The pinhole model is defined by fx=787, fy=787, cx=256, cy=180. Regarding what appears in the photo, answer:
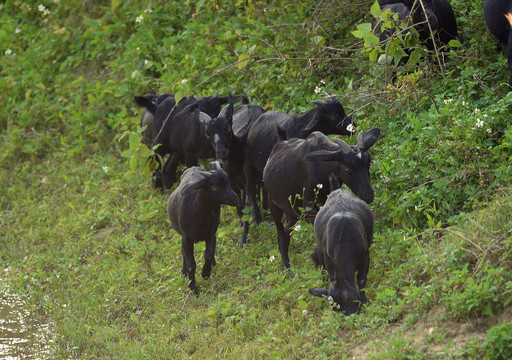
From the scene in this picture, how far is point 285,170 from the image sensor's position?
9164 mm

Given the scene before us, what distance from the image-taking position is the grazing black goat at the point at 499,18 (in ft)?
31.5

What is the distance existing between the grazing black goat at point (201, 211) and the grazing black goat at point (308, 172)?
1.92ft

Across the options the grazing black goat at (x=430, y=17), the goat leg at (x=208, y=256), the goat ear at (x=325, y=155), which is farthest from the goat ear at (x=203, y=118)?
the goat ear at (x=325, y=155)

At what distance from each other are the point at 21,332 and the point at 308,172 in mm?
3806

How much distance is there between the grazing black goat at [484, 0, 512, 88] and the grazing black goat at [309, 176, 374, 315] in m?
3.16

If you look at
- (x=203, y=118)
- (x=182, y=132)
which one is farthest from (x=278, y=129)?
(x=182, y=132)

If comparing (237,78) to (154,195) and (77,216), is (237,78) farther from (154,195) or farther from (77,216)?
(77,216)

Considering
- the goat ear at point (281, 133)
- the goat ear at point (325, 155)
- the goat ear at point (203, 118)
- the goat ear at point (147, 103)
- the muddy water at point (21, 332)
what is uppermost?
the goat ear at point (325, 155)

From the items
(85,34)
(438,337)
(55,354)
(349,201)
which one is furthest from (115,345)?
(85,34)

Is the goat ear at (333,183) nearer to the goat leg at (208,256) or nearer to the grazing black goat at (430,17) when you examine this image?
the goat leg at (208,256)

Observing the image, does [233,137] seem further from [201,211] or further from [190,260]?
[190,260]

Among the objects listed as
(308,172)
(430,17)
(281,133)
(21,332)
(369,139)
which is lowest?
(21,332)

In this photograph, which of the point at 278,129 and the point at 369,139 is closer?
the point at 369,139

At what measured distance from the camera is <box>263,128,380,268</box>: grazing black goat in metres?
8.40
